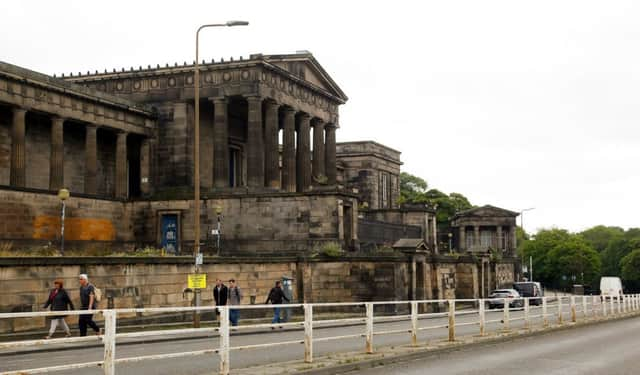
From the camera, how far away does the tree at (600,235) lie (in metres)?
167

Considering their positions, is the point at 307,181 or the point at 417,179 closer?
the point at 307,181

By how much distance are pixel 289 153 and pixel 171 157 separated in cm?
764

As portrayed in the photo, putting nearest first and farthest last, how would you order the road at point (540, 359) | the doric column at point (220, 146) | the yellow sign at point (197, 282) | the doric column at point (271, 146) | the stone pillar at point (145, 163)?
the road at point (540, 359) < the yellow sign at point (197, 282) < the doric column at point (220, 146) < the doric column at point (271, 146) < the stone pillar at point (145, 163)

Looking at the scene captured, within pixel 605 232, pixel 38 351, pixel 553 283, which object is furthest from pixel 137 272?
pixel 605 232

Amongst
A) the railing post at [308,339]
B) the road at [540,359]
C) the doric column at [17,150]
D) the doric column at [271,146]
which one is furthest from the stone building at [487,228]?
the railing post at [308,339]

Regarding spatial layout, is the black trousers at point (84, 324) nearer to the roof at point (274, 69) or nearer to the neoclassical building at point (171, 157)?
the neoclassical building at point (171, 157)

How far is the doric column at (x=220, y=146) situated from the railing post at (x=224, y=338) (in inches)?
1505

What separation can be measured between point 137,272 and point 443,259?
24911 millimetres

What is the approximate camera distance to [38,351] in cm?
1973

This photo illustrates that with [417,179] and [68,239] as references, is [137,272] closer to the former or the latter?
[68,239]

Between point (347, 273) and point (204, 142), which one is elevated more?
point (204, 142)

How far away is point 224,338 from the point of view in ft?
43.1

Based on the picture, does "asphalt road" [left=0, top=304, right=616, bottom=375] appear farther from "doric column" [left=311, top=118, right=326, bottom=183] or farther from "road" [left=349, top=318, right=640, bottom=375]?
"doric column" [left=311, top=118, right=326, bottom=183]

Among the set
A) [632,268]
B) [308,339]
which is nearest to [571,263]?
→ [632,268]
